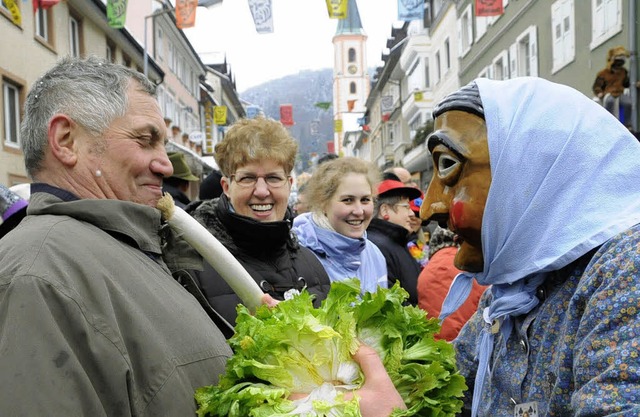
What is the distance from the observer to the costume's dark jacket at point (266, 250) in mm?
3441

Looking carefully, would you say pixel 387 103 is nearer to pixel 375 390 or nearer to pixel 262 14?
pixel 262 14

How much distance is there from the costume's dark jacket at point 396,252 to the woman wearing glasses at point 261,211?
51.9 inches

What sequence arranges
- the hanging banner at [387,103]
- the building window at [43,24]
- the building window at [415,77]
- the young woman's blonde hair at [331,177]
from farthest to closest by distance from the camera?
1. the hanging banner at [387,103]
2. the building window at [415,77]
3. the building window at [43,24]
4. the young woman's blonde hair at [331,177]

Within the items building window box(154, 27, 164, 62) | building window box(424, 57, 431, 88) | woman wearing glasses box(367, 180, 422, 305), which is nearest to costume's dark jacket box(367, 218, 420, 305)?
woman wearing glasses box(367, 180, 422, 305)

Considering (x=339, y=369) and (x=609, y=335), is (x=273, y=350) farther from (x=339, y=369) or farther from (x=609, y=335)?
(x=609, y=335)

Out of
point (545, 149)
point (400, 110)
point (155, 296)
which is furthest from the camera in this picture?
point (400, 110)

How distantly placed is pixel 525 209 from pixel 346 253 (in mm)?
2694

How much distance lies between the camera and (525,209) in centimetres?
186

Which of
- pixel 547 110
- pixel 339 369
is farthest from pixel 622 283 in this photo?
pixel 339 369

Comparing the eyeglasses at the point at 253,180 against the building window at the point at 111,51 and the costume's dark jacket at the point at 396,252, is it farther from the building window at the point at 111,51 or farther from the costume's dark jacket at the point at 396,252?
the building window at the point at 111,51

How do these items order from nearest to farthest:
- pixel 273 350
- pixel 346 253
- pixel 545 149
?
pixel 273 350, pixel 545 149, pixel 346 253

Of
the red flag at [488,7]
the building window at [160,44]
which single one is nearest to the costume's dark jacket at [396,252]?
the red flag at [488,7]

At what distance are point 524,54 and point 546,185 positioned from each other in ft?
68.9

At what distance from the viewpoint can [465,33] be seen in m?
28.2
